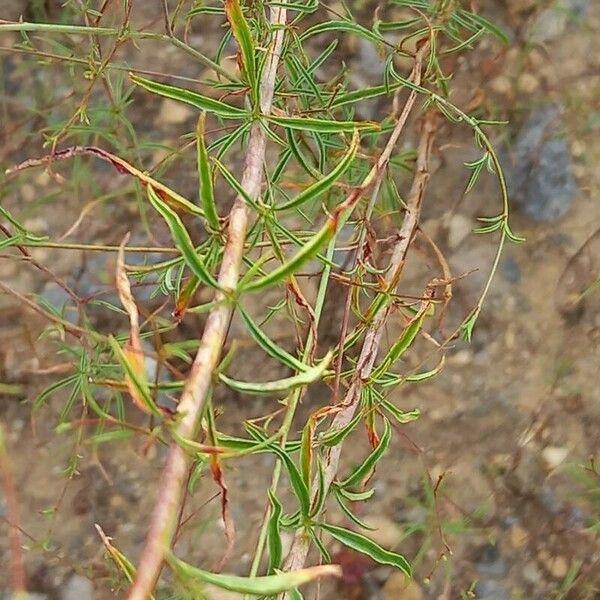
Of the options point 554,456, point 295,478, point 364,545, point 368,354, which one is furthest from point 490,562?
point 295,478

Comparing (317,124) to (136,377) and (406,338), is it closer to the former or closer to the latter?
(406,338)

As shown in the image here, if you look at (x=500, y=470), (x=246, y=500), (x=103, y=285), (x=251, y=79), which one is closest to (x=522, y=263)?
(x=500, y=470)

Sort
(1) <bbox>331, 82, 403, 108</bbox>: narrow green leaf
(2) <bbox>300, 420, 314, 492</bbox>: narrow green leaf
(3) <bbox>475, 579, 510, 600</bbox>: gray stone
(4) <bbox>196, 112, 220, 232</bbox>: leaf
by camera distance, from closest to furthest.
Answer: (4) <bbox>196, 112, 220, 232</bbox>: leaf
(2) <bbox>300, 420, 314, 492</bbox>: narrow green leaf
(1) <bbox>331, 82, 403, 108</bbox>: narrow green leaf
(3) <bbox>475, 579, 510, 600</bbox>: gray stone

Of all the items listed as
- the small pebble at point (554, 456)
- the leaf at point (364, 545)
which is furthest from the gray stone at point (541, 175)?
the leaf at point (364, 545)

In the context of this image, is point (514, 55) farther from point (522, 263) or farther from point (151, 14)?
point (151, 14)

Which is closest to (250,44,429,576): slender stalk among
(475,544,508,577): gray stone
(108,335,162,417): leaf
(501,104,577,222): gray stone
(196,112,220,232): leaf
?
(196,112,220,232): leaf

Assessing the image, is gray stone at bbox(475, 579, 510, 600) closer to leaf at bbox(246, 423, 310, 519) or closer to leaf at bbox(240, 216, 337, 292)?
leaf at bbox(246, 423, 310, 519)
